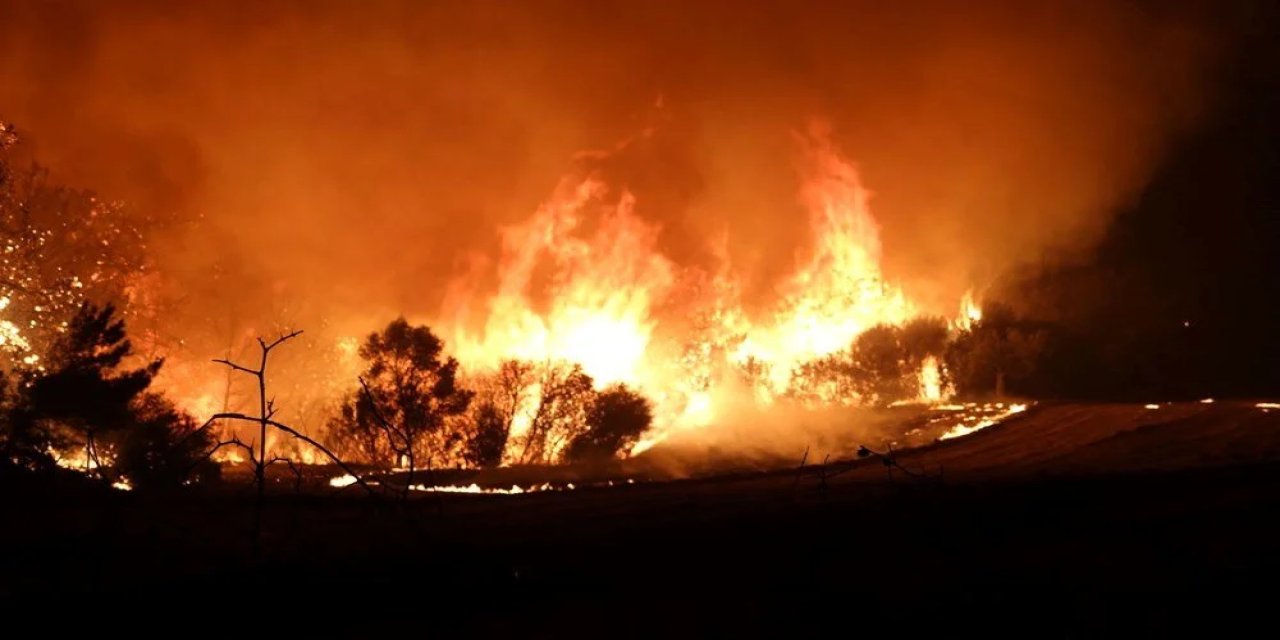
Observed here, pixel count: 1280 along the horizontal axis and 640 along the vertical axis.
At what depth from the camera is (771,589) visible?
20.8 feet

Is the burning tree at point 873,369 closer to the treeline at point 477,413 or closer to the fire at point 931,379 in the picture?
the fire at point 931,379

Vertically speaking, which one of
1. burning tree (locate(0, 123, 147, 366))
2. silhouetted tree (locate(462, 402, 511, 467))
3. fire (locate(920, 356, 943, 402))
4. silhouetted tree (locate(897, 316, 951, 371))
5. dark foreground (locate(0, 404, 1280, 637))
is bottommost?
dark foreground (locate(0, 404, 1280, 637))

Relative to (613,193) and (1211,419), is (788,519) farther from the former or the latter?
(613,193)

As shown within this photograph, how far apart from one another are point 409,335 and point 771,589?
17.9 meters

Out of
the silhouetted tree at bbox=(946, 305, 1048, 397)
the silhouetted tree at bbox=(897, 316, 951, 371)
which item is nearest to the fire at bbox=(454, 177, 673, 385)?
the silhouetted tree at bbox=(897, 316, 951, 371)

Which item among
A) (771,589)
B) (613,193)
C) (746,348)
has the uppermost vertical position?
(613,193)

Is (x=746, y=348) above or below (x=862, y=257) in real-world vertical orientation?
below

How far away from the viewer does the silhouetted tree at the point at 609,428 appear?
2366cm

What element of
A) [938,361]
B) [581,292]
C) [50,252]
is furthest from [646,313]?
[50,252]

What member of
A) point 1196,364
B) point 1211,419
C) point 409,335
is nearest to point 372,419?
point 409,335

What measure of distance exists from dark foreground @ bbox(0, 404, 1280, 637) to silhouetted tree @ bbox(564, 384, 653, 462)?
1225 cm

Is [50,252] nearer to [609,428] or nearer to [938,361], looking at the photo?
[609,428]

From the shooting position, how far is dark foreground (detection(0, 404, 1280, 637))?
571cm

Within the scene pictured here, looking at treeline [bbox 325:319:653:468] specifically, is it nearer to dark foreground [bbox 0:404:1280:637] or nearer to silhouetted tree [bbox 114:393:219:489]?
silhouetted tree [bbox 114:393:219:489]
